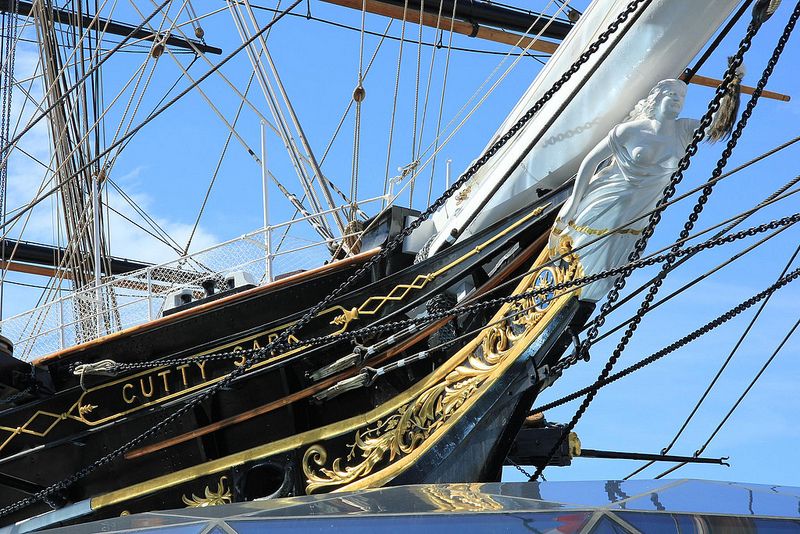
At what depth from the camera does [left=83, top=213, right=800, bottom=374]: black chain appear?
17.7 feet

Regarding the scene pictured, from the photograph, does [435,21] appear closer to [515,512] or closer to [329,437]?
[329,437]

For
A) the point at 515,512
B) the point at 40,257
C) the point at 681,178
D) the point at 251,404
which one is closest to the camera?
the point at 515,512

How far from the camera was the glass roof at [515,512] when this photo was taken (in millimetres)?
3914

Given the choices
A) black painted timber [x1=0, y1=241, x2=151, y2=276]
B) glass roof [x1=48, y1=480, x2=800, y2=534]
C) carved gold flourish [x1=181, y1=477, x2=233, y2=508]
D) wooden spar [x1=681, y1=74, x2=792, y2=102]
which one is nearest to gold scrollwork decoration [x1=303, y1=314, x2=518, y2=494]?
carved gold flourish [x1=181, y1=477, x2=233, y2=508]

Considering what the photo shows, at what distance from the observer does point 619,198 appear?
586cm

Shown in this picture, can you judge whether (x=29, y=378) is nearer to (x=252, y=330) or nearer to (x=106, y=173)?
(x=252, y=330)

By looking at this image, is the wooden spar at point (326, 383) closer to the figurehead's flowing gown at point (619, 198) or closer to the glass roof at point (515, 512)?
the figurehead's flowing gown at point (619, 198)

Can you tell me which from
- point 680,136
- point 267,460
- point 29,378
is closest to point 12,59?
point 29,378

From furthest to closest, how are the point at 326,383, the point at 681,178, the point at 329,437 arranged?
the point at 326,383, the point at 329,437, the point at 681,178

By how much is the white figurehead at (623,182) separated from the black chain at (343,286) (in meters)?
0.40

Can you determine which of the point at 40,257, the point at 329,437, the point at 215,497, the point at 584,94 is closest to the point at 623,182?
the point at 584,94

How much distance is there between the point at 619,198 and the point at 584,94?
666 mm

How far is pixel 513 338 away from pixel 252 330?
58.7 inches

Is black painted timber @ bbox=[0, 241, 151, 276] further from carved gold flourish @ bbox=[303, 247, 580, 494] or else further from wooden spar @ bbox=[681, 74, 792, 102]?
carved gold flourish @ bbox=[303, 247, 580, 494]
